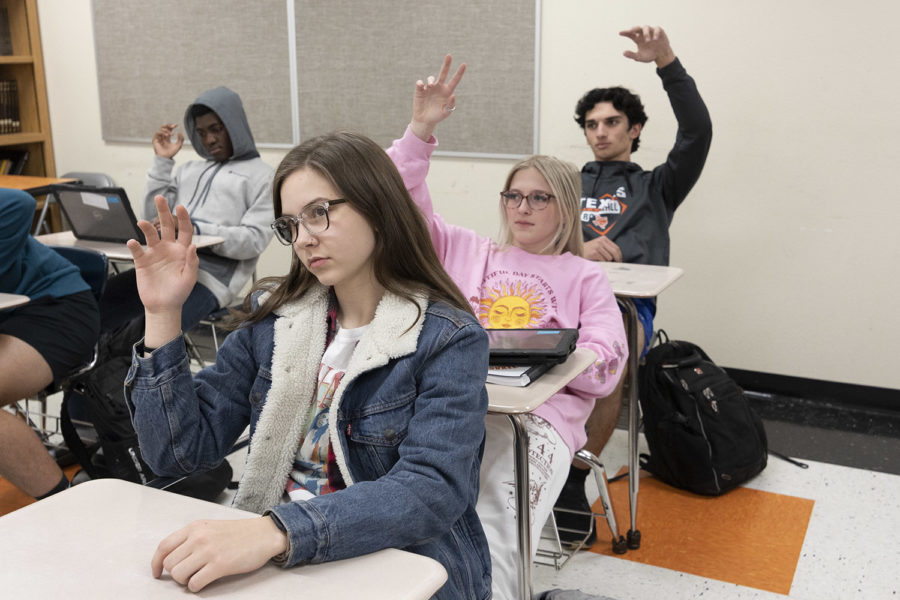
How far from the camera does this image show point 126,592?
905 mm

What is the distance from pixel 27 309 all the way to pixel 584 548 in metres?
1.75

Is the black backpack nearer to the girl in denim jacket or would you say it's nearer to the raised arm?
the girl in denim jacket

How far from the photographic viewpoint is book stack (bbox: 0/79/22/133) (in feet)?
17.1

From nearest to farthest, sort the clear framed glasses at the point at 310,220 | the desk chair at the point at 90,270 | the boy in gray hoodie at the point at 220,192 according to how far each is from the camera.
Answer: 1. the clear framed glasses at the point at 310,220
2. the desk chair at the point at 90,270
3. the boy in gray hoodie at the point at 220,192

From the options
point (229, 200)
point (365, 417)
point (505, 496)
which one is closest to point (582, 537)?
point (505, 496)

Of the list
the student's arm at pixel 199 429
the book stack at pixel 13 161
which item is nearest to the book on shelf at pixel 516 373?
the student's arm at pixel 199 429

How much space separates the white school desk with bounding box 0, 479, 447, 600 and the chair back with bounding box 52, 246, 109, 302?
1710 mm

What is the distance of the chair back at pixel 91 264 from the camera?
8.86ft

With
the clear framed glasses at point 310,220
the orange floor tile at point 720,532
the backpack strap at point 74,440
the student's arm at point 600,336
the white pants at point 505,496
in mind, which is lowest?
the orange floor tile at point 720,532

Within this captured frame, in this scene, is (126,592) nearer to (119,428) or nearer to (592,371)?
(592,371)

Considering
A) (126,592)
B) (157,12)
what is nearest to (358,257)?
(126,592)

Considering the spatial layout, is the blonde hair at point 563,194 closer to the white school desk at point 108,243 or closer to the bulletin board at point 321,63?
the white school desk at point 108,243

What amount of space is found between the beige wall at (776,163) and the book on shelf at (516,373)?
7.40ft

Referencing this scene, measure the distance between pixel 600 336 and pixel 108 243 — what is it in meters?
2.08
